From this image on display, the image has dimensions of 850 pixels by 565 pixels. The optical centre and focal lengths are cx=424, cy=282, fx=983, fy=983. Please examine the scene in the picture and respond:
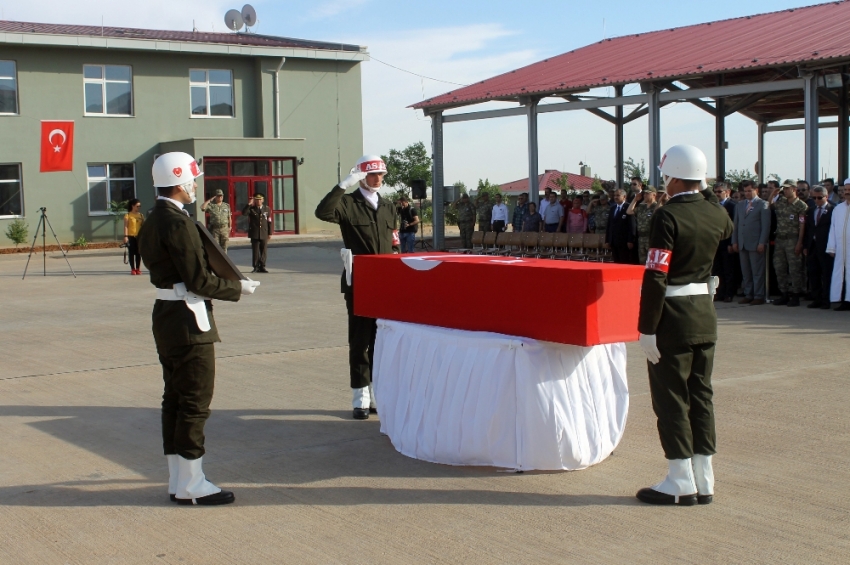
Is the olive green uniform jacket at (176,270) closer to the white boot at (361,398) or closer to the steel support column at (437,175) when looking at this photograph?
the white boot at (361,398)

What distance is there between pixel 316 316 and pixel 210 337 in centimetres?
923

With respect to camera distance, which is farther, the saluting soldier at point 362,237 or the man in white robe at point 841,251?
the man in white robe at point 841,251

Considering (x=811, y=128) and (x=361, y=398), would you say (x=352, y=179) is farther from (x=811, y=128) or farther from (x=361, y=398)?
(x=811, y=128)

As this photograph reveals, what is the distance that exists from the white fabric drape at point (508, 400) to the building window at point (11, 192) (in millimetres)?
33202

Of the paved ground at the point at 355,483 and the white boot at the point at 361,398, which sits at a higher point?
the white boot at the point at 361,398

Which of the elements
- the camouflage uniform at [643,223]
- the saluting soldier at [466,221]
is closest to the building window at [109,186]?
the saluting soldier at [466,221]

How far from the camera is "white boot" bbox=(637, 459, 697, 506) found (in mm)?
5410

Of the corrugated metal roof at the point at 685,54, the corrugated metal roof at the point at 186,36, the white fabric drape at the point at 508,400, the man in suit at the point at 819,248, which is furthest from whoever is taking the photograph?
the corrugated metal roof at the point at 186,36

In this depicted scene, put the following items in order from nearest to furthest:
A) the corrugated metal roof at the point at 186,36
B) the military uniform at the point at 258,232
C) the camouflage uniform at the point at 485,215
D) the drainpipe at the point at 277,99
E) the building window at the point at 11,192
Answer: the military uniform at the point at 258,232, the camouflage uniform at the point at 485,215, the building window at the point at 11,192, the corrugated metal roof at the point at 186,36, the drainpipe at the point at 277,99

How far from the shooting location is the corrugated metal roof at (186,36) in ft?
129

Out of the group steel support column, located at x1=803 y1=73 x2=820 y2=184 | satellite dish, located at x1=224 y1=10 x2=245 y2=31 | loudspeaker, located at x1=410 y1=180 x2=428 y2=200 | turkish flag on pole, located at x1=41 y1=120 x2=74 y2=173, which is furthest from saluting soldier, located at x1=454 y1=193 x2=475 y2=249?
satellite dish, located at x1=224 y1=10 x2=245 y2=31

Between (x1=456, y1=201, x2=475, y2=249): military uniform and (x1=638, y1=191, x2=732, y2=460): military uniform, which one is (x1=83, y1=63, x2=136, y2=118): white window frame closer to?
(x1=456, y1=201, x2=475, y2=249): military uniform

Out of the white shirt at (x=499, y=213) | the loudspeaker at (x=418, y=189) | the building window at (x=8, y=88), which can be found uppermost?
the building window at (x=8, y=88)

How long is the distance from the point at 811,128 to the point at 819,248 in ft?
15.6
